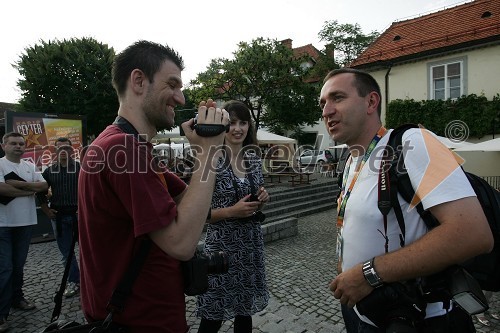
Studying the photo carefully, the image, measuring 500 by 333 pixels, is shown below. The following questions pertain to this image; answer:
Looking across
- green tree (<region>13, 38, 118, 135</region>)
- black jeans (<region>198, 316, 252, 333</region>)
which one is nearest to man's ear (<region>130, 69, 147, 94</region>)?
black jeans (<region>198, 316, 252, 333</region>)

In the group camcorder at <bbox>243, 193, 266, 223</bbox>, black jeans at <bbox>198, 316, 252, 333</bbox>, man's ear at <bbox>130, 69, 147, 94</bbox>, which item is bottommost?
black jeans at <bbox>198, 316, 252, 333</bbox>

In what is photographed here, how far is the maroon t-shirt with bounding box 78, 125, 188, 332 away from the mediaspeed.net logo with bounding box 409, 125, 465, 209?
1.07 m

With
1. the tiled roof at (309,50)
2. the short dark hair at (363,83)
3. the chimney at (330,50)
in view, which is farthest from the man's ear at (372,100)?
the tiled roof at (309,50)

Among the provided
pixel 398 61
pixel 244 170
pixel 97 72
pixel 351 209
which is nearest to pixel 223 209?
pixel 244 170

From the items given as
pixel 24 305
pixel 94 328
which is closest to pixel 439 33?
pixel 24 305

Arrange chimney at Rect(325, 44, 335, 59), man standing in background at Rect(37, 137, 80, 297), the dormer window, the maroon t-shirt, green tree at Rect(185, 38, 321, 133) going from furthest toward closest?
chimney at Rect(325, 44, 335, 59) → green tree at Rect(185, 38, 321, 133) → the dormer window → man standing in background at Rect(37, 137, 80, 297) → the maroon t-shirt

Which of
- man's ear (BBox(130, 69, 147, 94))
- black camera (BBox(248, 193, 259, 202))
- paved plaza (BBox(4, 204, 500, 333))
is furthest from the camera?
paved plaza (BBox(4, 204, 500, 333))

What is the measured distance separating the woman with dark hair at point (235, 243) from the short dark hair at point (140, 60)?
1281 mm

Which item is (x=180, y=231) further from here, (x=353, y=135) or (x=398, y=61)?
(x=398, y=61)

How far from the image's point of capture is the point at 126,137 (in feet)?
4.29

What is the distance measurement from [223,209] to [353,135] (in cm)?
120

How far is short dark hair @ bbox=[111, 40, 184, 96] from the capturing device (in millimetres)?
1474

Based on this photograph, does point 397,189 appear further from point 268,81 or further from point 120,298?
point 268,81

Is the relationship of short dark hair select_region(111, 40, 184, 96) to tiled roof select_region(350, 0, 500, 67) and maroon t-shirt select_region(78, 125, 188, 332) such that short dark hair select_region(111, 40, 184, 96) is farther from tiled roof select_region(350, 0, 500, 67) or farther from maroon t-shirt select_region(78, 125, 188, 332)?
tiled roof select_region(350, 0, 500, 67)
